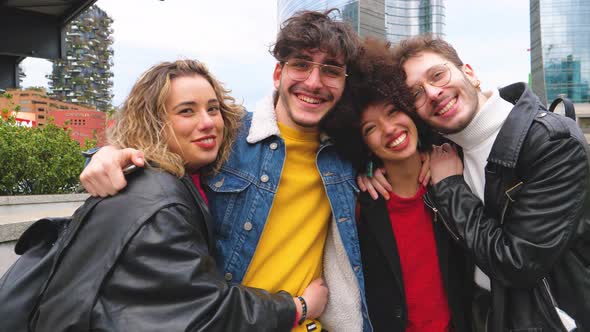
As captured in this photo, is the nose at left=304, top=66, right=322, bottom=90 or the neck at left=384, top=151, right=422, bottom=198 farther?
the neck at left=384, top=151, right=422, bottom=198

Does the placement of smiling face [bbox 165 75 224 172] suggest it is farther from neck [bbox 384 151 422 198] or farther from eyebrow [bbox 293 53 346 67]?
neck [bbox 384 151 422 198]

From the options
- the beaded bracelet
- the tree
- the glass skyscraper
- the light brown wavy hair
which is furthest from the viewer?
the glass skyscraper

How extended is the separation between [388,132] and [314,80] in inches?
20.6

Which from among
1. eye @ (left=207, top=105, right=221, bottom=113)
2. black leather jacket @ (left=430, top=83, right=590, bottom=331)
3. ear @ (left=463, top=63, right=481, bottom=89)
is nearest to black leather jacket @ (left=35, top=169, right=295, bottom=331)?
eye @ (left=207, top=105, right=221, bottom=113)

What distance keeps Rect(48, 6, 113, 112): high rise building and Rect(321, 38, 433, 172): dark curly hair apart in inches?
2283

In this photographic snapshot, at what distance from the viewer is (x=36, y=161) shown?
627 centimetres

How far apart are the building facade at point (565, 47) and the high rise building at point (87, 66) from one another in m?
77.4

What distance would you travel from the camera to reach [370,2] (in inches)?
2403

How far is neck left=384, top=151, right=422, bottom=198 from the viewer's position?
246cm

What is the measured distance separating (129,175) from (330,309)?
1.36 meters

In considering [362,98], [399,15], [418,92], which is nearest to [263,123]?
[362,98]

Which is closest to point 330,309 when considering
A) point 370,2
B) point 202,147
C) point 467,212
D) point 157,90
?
point 467,212

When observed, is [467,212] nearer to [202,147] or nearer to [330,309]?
[330,309]

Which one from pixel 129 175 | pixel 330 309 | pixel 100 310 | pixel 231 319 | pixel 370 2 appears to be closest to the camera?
pixel 100 310
